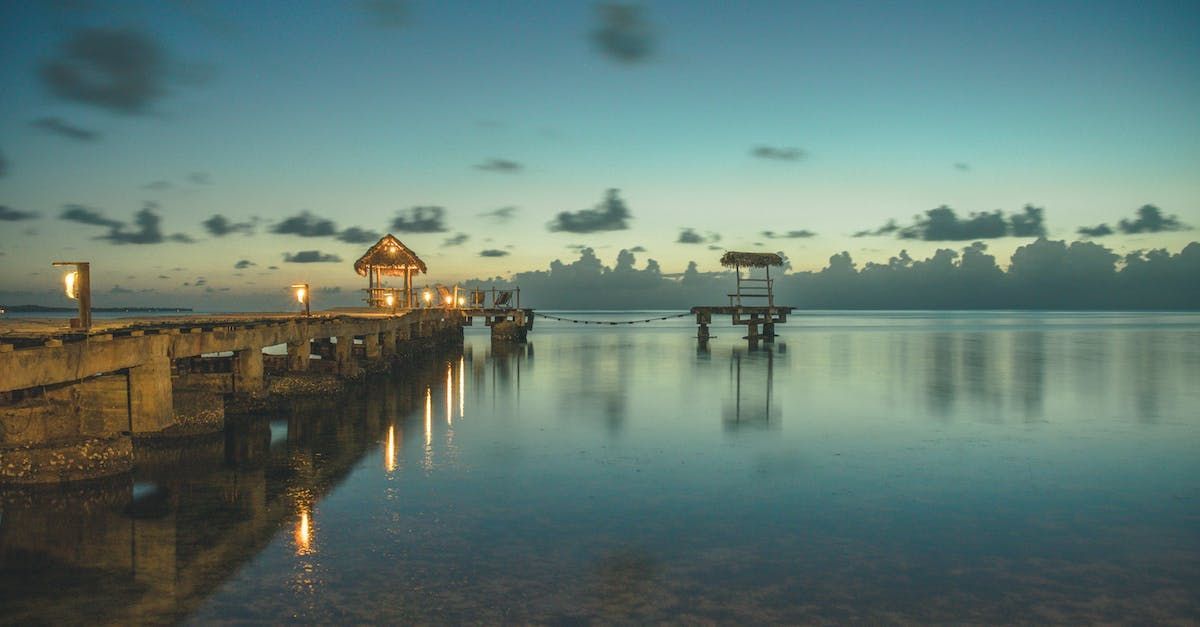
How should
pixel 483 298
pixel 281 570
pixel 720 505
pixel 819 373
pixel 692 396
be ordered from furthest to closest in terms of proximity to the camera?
pixel 483 298, pixel 819 373, pixel 692 396, pixel 720 505, pixel 281 570

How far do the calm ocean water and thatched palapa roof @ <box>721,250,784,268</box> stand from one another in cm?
2438

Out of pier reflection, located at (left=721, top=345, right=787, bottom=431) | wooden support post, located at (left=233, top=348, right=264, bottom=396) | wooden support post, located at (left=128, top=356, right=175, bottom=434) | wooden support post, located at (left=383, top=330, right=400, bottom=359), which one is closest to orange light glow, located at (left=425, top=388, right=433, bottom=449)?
wooden support post, located at (left=233, top=348, right=264, bottom=396)

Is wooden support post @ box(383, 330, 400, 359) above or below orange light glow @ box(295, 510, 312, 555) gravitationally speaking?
above

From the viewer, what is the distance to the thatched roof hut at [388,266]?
1549 inches

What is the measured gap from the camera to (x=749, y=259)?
4316 cm

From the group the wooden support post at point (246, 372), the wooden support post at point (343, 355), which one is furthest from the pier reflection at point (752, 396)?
the wooden support post at point (343, 355)

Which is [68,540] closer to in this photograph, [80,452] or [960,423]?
[80,452]

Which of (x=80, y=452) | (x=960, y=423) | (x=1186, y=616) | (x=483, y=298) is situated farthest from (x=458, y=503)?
(x=483, y=298)

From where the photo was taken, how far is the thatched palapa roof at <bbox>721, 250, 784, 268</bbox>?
4288cm

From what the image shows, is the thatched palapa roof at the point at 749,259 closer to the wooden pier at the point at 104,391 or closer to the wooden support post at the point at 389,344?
the wooden support post at the point at 389,344

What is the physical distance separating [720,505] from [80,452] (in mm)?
8740

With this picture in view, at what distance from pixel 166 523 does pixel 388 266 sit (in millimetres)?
32377

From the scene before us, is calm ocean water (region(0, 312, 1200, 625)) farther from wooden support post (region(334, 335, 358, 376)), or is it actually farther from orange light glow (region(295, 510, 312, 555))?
wooden support post (region(334, 335, 358, 376))

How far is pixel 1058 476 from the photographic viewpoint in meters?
11.7
